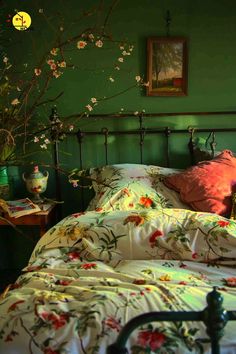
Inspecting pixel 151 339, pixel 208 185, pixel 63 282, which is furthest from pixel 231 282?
pixel 208 185

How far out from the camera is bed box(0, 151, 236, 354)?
1.06 meters

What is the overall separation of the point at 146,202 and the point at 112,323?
1.09 metres

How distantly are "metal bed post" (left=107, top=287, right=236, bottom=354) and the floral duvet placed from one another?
331 millimetres

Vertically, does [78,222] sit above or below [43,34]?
below

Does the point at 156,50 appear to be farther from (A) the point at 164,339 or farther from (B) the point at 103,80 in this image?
(A) the point at 164,339

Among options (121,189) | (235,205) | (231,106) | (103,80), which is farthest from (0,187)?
(231,106)

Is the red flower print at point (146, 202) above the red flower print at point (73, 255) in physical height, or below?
above

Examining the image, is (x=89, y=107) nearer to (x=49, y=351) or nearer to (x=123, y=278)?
(x=123, y=278)

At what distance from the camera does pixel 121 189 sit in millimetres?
2148

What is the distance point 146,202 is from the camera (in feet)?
7.00

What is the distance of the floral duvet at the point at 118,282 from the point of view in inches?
41.7

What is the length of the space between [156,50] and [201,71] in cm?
33

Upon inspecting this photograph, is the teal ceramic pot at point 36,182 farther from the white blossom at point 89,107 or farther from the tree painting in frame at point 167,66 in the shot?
the tree painting in frame at point 167,66

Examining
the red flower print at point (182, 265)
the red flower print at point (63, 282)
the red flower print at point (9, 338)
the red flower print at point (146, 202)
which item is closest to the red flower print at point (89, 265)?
the red flower print at point (63, 282)
